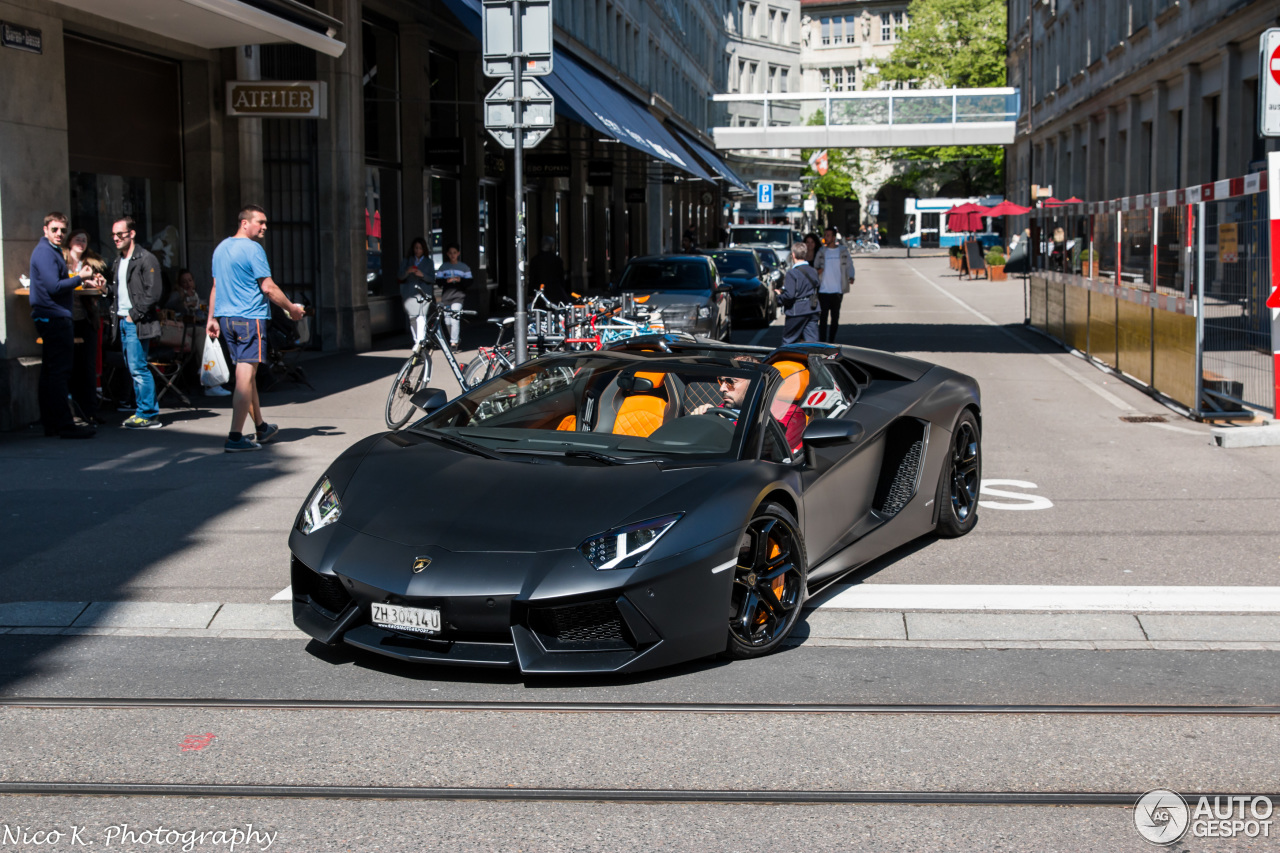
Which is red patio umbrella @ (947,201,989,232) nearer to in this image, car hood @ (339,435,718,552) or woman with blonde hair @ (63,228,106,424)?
woman with blonde hair @ (63,228,106,424)

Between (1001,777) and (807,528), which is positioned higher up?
(807,528)

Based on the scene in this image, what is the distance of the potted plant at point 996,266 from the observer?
48.3 meters

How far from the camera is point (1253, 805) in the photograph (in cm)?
394

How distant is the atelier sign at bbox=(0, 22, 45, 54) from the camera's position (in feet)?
38.3

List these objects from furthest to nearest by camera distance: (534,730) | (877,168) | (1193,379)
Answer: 1. (877,168)
2. (1193,379)
3. (534,730)

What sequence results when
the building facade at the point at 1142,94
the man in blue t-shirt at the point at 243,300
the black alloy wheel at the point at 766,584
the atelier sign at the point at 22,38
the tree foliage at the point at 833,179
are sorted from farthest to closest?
the tree foliage at the point at 833,179 → the building facade at the point at 1142,94 → the atelier sign at the point at 22,38 → the man in blue t-shirt at the point at 243,300 → the black alloy wheel at the point at 766,584

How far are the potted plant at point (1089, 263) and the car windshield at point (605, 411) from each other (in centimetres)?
1305

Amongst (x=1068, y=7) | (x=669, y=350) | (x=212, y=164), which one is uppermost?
(x=1068, y=7)

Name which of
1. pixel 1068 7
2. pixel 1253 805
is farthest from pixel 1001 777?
pixel 1068 7

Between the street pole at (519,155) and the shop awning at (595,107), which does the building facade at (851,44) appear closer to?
the shop awning at (595,107)

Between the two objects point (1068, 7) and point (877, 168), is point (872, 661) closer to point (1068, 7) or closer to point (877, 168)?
point (1068, 7)

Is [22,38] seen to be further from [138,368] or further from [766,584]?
[766,584]

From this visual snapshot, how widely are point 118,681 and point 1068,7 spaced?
1904 inches

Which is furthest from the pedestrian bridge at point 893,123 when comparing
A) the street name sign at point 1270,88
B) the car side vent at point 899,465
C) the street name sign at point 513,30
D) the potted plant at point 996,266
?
the car side vent at point 899,465
